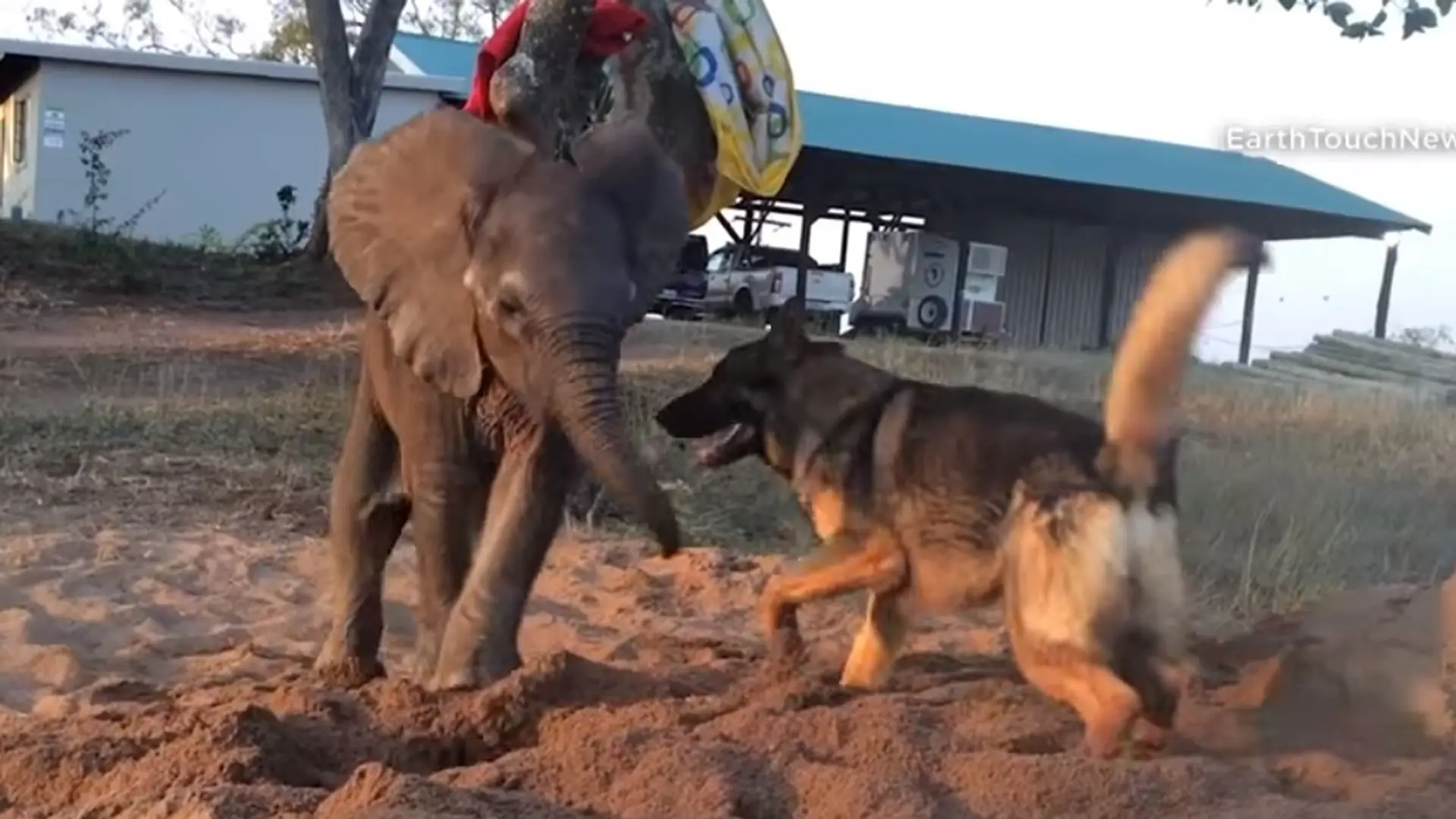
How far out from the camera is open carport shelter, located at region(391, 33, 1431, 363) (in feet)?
98.2

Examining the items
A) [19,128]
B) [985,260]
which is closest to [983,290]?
[985,260]

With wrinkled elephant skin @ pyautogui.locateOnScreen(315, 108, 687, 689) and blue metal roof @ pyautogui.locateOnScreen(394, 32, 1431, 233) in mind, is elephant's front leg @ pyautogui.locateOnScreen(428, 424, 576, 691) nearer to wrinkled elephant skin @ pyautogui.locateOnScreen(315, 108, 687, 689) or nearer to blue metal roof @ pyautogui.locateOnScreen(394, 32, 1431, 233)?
wrinkled elephant skin @ pyautogui.locateOnScreen(315, 108, 687, 689)

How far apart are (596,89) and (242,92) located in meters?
20.4

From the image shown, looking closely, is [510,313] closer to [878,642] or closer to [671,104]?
[878,642]

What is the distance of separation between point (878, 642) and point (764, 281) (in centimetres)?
2435

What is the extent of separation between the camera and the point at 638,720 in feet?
15.2

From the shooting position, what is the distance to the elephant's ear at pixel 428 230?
16.7ft

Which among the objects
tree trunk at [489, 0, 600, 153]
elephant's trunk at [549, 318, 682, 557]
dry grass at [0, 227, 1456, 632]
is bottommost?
dry grass at [0, 227, 1456, 632]

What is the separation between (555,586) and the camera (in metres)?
8.03

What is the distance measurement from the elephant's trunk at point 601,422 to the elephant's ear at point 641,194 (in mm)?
270

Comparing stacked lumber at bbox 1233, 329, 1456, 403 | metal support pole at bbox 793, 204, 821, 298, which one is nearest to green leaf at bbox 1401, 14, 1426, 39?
stacked lumber at bbox 1233, 329, 1456, 403

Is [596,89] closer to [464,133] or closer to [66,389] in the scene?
[464,133]

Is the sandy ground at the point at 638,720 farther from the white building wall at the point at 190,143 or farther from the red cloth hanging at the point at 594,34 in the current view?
the white building wall at the point at 190,143

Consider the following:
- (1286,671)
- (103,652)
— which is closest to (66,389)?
(103,652)
